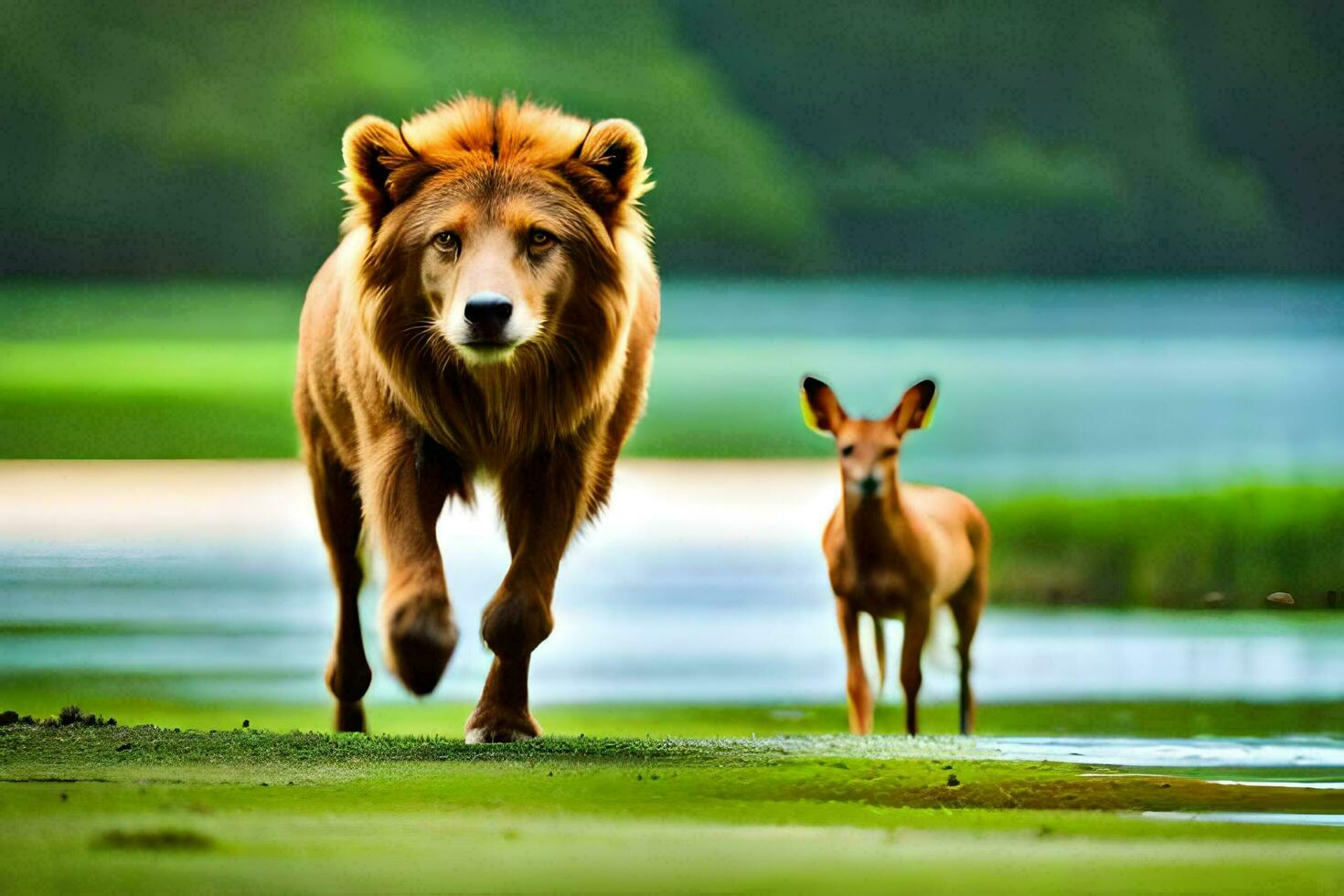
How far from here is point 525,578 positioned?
515cm

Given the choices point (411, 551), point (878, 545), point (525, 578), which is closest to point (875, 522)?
point (878, 545)

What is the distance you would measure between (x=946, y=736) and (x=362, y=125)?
2474 mm

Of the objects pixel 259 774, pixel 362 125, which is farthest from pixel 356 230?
pixel 259 774

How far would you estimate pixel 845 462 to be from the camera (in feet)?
20.2

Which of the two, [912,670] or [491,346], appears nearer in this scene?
[491,346]

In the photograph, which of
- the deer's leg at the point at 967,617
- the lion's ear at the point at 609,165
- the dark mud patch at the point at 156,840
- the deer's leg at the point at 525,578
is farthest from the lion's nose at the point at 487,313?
the deer's leg at the point at 967,617

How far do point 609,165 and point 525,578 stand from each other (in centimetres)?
118

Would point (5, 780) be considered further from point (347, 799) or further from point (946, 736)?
point (946, 736)

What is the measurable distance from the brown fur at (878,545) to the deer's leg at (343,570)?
158 cm

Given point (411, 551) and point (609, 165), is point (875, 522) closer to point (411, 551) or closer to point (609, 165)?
point (609, 165)

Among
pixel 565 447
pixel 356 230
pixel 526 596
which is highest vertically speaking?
pixel 356 230

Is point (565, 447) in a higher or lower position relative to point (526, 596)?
higher

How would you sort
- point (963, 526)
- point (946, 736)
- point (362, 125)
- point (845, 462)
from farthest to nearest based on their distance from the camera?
point (963, 526) < point (845, 462) < point (946, 736) < point (362, 125)

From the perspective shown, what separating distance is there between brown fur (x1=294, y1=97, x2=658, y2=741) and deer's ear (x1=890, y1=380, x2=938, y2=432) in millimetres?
1083
